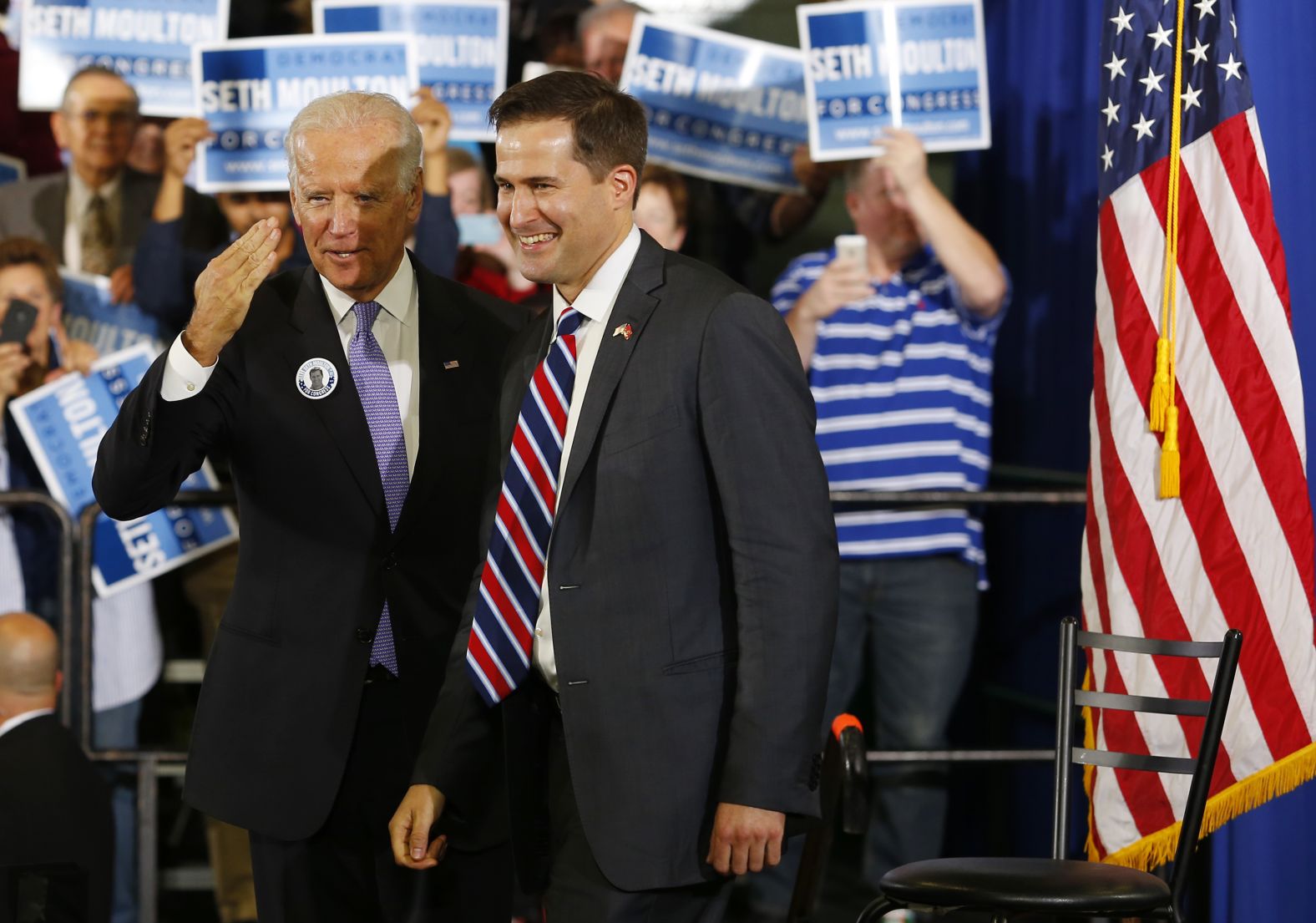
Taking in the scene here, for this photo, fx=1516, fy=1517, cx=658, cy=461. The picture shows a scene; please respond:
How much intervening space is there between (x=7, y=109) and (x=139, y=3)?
600 mm

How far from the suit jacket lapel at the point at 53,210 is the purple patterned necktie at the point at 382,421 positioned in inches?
92.7

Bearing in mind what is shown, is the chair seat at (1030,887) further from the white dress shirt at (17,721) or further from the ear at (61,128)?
the ear at (61,128)

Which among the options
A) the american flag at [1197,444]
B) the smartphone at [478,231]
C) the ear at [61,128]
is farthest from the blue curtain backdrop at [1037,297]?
the ear at [61,128]

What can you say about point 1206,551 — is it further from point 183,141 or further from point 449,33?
point 183,141

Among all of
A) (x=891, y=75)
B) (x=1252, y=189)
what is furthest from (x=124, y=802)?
(x=1252, y=189)

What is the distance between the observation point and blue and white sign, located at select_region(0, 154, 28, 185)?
4.68m

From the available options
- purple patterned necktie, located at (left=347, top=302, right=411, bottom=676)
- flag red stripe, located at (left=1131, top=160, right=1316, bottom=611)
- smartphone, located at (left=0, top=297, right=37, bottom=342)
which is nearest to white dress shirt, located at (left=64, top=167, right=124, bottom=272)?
smartphone, located at (left=0, top=297, right=37, bottom=342)

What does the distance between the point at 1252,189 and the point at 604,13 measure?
2.24 m

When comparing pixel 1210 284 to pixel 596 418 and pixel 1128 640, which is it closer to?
pixel 1128 640

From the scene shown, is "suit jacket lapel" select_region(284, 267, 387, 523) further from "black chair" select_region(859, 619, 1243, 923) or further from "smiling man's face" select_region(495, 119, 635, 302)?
"black chair" select_region(859, 619, 1243, 923)

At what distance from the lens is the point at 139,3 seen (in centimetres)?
449

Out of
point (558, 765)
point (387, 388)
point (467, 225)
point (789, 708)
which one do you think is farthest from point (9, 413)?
point (789, 708)

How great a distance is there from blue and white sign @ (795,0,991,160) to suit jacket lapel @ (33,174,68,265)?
7.36 ft

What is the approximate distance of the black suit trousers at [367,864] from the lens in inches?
97.0
